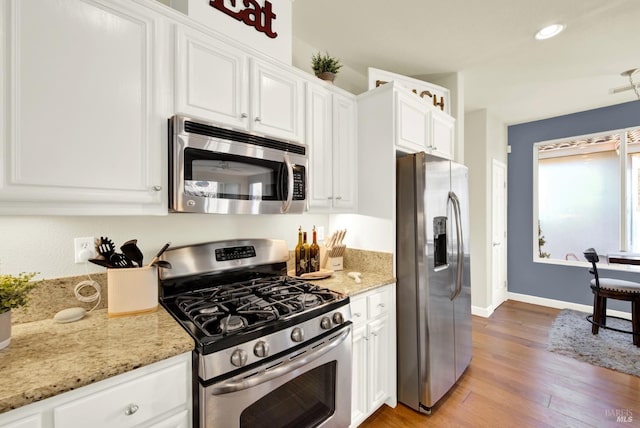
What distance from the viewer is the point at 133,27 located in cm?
122

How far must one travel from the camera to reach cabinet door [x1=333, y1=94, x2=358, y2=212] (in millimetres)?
2094

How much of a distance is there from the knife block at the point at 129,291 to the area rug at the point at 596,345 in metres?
3.66

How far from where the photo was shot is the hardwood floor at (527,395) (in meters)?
1.92

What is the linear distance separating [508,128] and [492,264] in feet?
7.64

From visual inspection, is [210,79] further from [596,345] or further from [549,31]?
[596,345]

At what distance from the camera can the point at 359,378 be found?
5.80ft

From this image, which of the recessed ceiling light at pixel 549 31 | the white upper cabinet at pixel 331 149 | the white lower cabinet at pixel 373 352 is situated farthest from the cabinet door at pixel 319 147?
the recessed ceiling light at pixel 549 31

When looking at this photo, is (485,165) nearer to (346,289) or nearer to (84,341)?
(346,289)

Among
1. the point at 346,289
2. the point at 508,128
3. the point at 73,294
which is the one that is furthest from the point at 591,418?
the point at 508,128

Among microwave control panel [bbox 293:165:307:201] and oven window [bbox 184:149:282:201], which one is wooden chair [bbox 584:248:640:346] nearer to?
microwave control panel [bbox 293:165:307:201]

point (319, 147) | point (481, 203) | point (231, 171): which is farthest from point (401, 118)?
point (481, 203)

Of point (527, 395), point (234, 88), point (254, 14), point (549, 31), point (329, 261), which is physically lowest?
point (527, 395)

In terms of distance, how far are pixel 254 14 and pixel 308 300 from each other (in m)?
1.67

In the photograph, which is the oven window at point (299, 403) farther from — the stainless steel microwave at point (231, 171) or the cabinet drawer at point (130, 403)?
the stainless steel microwave at point (231, 171)
